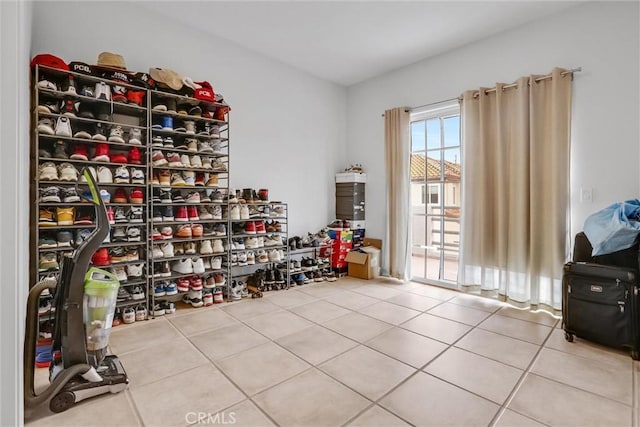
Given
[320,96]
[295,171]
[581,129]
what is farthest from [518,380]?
[320,96]

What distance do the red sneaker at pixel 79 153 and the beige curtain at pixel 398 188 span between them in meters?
3.60

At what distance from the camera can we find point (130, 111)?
10.3ft

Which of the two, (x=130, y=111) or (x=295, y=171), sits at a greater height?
(x=130, y=111)

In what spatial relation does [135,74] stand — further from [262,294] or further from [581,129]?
[581,129]

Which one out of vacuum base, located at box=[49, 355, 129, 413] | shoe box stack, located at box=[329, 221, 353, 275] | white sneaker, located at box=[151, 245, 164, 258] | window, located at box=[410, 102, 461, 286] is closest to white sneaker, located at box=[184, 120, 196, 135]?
white sneaker, located at box=[151, 245, 164, 258]

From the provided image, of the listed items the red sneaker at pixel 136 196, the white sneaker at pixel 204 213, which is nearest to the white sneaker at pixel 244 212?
the white sneaker at pixel 204 213

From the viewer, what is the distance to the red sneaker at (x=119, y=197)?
9.43 ft

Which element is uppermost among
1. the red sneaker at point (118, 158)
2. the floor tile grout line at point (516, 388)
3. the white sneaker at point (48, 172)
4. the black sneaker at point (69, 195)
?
the red sneaker at point (118, 158)

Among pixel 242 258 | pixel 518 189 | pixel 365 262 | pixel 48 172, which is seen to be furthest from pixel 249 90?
pixel 518 189

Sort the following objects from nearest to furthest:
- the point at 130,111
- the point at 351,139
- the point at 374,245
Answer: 1. the point at 130,111
2. the point at 374,245
3. the point at 351,139

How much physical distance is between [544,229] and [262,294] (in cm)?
318

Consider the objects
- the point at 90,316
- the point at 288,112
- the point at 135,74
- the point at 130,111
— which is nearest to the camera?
the point at 90,316

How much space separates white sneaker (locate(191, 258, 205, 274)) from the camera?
10.7ft

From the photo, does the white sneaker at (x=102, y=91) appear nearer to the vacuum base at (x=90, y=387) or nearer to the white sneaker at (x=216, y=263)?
the white sneaker at (x=216, y=263)
